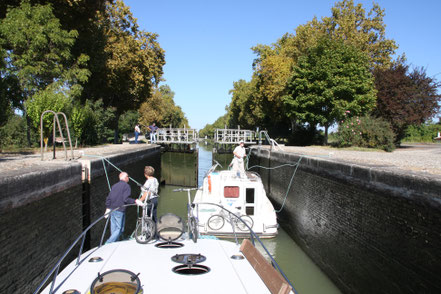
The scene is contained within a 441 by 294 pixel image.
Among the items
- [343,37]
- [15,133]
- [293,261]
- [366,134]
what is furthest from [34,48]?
[343,37]

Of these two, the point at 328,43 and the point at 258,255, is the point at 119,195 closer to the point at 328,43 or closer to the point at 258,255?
the point at 258,255

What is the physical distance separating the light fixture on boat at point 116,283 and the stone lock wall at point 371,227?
13.3 ft

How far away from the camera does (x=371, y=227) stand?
22.8ft

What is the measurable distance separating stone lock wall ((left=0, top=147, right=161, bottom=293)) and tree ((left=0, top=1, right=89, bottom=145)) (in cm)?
691

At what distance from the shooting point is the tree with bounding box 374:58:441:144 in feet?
79.6

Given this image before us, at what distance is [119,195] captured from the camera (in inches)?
261

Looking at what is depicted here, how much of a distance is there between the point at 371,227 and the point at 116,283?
5.19 m

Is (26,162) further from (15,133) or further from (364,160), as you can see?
(15,133)

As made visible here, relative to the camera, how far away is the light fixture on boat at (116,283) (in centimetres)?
346

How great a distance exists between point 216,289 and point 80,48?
1935 cm

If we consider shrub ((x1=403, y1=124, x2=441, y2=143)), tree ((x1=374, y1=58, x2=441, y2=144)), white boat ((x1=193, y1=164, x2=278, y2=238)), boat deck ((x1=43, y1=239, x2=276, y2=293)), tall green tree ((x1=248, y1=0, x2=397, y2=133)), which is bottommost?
white boat ((x1=193, y1=164, x2=278, y2=238))

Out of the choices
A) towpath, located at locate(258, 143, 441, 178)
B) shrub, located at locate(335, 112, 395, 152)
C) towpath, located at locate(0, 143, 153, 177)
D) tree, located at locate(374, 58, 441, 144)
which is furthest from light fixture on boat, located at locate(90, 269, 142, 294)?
tree, located at locate(374, 58, 441, 144)

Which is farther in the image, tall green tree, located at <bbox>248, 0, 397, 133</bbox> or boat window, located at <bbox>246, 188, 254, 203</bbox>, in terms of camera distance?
tall green tree, located at <bbox>248, 0, 397, 133</bbox>

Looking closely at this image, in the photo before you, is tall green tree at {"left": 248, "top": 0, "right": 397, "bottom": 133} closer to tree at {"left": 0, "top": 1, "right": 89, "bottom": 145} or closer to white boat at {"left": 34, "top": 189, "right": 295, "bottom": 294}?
tree at {"left": 0, "top": 1, "right": 89, "bottom": 145}
